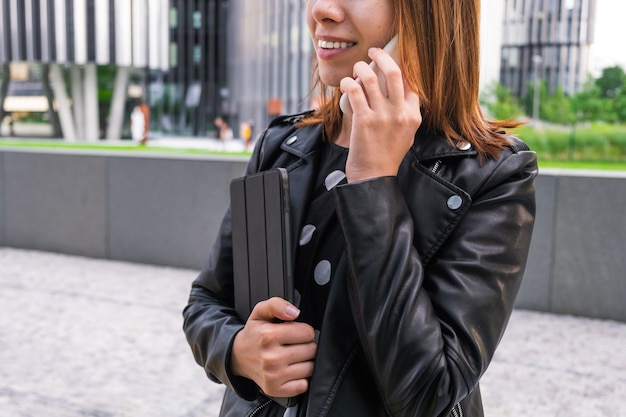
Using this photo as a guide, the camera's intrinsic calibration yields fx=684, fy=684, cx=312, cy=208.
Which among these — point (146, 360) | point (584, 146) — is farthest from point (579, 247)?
point (584, 146)

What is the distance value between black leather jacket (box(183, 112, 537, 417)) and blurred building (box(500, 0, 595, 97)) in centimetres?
2684

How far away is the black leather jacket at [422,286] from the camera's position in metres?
1.18

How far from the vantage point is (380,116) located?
3.92 ft

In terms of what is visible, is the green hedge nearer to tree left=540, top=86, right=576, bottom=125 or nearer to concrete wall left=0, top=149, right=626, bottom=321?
concrete wall left=0, top=149, right=626, bottom=321

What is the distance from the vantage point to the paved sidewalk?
165 inches

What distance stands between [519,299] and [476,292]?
17.8 feet

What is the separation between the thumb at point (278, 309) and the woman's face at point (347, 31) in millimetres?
463

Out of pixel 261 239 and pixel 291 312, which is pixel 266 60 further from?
pixel 291 312

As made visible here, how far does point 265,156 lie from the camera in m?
1.73

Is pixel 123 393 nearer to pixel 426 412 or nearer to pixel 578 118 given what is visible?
pixel 426 412

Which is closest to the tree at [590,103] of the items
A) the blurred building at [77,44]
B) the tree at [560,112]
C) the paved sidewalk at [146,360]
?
the tree at [560,112]

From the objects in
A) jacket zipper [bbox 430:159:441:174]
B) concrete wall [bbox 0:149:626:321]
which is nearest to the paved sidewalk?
concrete wall [bbox 0:149:626:321]

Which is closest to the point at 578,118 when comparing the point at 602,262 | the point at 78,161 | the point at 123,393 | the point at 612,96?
the point at 612,96

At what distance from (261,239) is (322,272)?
0.14 metres
